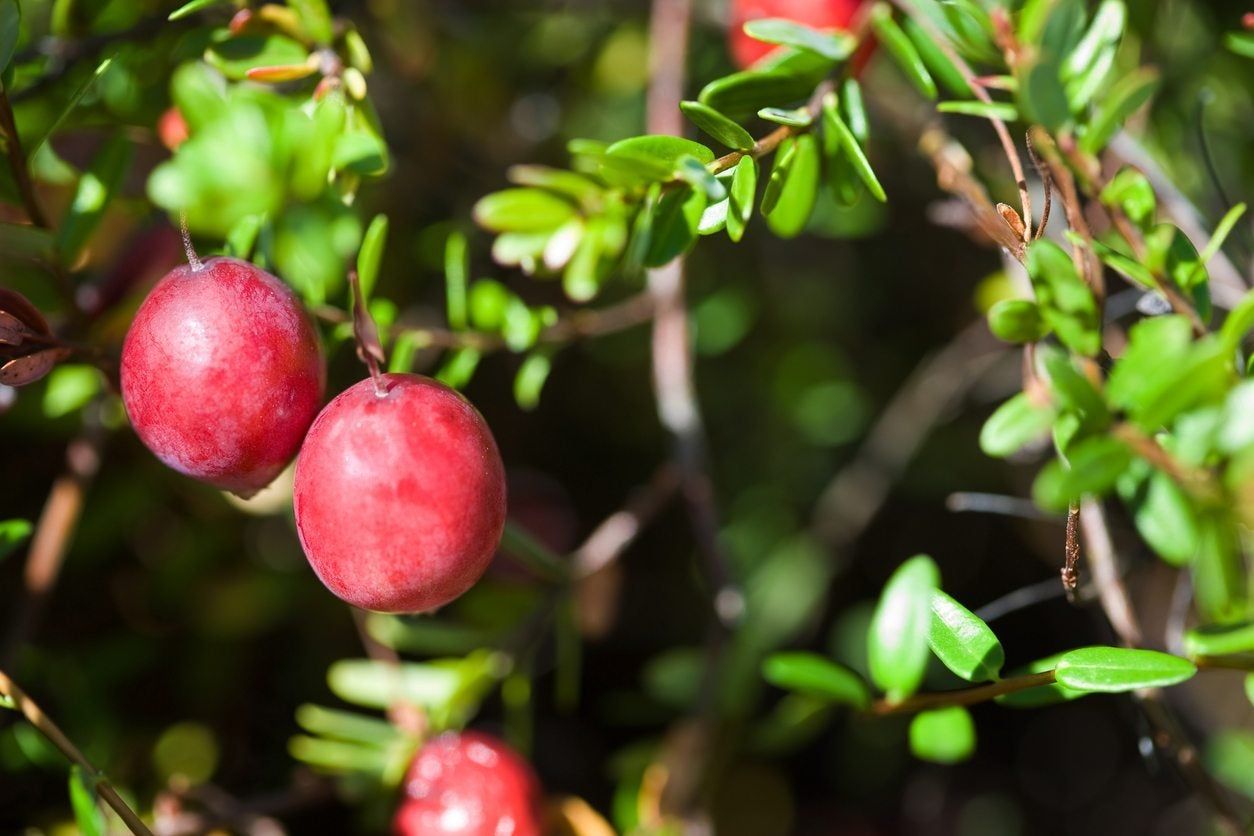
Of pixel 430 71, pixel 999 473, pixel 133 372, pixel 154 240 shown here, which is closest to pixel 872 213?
pixel 999 473

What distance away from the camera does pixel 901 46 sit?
95cm

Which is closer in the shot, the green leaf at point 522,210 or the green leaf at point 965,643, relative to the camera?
the green leaf at point 965,643

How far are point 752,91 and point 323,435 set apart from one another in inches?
18.9

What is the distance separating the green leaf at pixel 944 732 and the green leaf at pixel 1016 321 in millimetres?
333

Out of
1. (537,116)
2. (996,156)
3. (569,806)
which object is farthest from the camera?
(537,116)

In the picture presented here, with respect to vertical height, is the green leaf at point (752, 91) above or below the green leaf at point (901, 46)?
below

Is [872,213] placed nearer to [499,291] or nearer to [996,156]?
[996,156]

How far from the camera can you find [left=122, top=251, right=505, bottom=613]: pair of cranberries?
2.52ft

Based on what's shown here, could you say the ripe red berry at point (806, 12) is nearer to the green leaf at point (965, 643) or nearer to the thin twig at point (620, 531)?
the thin twig at point (620, 531)

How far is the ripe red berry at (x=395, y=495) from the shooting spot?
30.1 inches

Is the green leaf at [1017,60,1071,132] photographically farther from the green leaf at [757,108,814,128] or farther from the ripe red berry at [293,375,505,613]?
the ripe red berry at [293,375,505,613]

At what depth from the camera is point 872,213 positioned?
5.69ft

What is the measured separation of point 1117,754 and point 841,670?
4.48 ft

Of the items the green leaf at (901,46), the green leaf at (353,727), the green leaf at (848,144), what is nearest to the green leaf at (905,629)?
the green leaf at (848,144)
